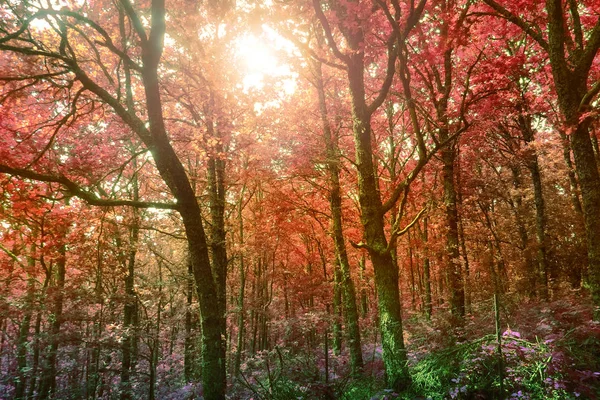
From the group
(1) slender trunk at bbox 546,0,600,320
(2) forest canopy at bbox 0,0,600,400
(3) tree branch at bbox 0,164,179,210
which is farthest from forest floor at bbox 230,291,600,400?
(3) tree branch at bbox 0,164,179,210

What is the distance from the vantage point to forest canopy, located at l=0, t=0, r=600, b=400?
5.16 m

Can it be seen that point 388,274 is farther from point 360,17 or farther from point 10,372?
point 10,372

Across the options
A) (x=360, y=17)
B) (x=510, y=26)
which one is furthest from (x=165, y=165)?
(x=510, y=26)

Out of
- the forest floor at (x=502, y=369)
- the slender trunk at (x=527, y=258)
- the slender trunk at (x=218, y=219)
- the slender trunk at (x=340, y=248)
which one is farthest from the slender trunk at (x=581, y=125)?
the slender trunk at (x=527, y=258)

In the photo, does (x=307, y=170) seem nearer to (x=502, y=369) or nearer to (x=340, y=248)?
(x=340, y=248)

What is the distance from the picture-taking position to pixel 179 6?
8234 millimetres

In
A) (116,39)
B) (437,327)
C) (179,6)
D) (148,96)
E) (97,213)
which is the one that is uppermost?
(179,6)

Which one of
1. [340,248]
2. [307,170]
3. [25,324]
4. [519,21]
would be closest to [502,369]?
[519,21]

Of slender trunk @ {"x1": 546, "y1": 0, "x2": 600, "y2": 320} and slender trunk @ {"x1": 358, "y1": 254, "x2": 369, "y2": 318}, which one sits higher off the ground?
slender trunk @ {"x1": 546, "y1": 0, "x2": 600, "y2": 320}

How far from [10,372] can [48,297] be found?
6.83 m

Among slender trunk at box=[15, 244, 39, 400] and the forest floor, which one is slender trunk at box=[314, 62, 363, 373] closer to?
the forest floor

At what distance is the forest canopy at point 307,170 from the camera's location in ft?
16.9

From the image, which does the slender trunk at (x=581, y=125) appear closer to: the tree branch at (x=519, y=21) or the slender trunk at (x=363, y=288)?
the tree branch at (x=519, y=21)

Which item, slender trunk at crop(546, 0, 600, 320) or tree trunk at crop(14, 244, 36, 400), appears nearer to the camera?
slender trunk at crop(546, 0, 600, 320)
